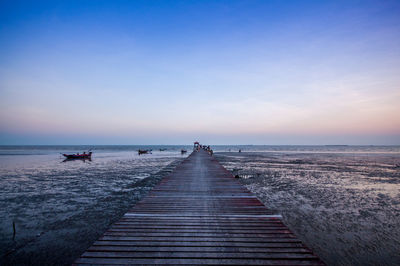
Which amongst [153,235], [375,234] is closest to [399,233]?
[375,234]

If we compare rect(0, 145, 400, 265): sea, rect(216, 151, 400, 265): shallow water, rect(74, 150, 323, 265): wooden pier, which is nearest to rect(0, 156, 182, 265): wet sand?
rect(0, 145, 400, 265): sea

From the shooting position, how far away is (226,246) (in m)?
3.78

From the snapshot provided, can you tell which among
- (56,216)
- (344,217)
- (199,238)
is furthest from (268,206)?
(56,216)

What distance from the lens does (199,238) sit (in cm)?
407

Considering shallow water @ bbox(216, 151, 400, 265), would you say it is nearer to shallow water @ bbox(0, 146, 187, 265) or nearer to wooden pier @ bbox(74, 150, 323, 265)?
wooden pier @ bbox(74, 150, 323, 265)

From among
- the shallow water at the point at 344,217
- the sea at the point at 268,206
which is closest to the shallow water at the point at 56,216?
the sea at the point at 268,206

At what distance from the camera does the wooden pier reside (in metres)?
3.37

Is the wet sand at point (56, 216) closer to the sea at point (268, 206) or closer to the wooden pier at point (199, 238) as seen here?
the sea at point (268, 206)

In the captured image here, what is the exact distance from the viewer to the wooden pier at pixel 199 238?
337cm

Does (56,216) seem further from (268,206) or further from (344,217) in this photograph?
(344,217)

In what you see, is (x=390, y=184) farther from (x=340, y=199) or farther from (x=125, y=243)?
(x=125, y=243)

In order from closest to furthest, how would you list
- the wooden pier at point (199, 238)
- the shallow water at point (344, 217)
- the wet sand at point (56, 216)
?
the wooden pier at point (199, 238) < the wet sand at point (56, 216) < the shallow water at point (344, 217)

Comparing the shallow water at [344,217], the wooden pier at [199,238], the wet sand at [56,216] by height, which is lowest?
the shallow water at [344,217]

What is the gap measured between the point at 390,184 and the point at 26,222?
2098cm
